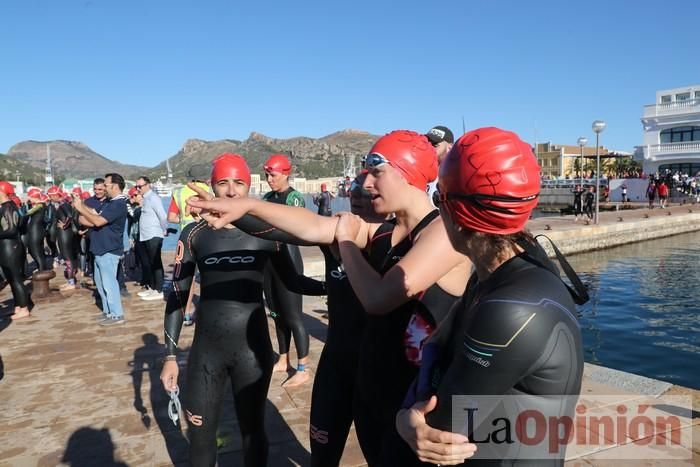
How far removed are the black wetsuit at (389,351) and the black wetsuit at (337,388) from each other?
24 centimetres

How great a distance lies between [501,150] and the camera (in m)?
1.38

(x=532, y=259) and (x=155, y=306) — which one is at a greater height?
(x=532, y=259)

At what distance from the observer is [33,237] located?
1068cm

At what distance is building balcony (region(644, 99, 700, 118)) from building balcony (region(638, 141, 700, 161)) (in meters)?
3.19

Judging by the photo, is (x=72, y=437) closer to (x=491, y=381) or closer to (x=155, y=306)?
(x=491, y=381)

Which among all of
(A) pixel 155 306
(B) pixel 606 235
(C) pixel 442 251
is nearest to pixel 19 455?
(C) pixel 442 251

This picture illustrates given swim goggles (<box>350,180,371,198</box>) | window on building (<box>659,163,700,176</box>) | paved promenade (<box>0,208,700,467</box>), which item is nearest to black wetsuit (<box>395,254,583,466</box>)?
swim goggles (<box>350,180,371,198</box>)

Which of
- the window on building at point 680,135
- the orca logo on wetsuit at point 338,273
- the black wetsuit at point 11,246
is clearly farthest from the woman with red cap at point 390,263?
the window on building at point 680,135

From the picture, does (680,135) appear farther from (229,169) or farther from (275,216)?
(275,216)

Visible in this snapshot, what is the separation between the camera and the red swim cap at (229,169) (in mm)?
3117

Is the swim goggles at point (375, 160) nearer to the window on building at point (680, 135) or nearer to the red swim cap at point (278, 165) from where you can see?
the red swim cap at point (278, 165)

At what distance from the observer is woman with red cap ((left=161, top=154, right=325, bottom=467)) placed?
2871 millimetres

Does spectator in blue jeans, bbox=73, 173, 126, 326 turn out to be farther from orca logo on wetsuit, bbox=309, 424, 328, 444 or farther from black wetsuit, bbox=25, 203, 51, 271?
orca logo on wetsuit, bbox=309, 424, 328, 444

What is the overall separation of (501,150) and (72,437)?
4.35m
